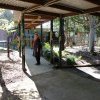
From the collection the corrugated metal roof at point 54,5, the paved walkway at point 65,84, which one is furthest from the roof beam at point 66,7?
the paved walkway at point 65,84

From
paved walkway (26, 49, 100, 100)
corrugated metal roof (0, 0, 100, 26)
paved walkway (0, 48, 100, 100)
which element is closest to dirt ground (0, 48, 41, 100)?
paved walkway (0, 48, 100, 100)

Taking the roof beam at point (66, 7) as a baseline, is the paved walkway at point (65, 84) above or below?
below

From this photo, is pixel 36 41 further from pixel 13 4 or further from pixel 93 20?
pixel 93 20

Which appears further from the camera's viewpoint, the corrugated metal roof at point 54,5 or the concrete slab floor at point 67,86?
the corrugated metal roof at point 54,5

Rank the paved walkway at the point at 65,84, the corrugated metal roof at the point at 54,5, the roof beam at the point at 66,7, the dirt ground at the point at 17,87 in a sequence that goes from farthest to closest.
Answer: the roof beam at the point at 66,7 → the corrugated metal roof at the point at 54,5 → the paved walkway at the point at 65,84 → the dirt ground at the point at 17,87

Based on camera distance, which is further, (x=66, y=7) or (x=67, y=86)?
(x=66, y=7)

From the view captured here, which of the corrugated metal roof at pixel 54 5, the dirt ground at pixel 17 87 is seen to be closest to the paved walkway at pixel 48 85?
the dirt ground at pixel 17 87

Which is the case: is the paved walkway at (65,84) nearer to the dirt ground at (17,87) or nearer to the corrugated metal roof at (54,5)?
the dirt ground at (17,87)

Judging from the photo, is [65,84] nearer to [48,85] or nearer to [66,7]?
[48,85]

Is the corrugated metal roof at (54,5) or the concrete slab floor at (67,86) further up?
the corrugated metal roof at (54,5)

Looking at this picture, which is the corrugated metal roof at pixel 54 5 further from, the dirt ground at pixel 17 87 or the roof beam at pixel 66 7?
the dirt ground at pixel 17 87

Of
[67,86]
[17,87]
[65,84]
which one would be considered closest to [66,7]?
[65,84]

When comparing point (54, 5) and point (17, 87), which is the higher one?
point (54, 5)

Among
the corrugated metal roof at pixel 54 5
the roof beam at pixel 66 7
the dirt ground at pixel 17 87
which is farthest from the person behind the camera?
the roof beam at pixel 66 7
